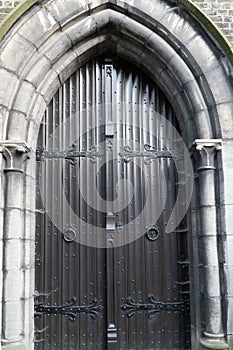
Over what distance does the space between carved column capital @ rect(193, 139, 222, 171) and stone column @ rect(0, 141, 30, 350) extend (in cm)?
180

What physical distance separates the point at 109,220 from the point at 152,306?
1.07 meters

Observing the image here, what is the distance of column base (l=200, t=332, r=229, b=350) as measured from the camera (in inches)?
152

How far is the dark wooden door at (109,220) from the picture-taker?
14.1 ft

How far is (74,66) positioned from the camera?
4578mm

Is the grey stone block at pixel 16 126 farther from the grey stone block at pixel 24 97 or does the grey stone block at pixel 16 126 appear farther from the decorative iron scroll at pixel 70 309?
the decorative iron scroll at pixel 70 309

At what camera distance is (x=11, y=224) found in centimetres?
389

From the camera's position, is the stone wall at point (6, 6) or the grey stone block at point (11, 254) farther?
the stone wall at point (6, 6)

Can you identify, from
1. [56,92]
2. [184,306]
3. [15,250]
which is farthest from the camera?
[56,92]

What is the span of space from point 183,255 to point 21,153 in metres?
2.12

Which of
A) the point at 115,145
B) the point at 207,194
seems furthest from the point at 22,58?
the point at 207,194

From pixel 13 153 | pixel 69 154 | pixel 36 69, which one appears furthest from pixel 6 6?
pixel 69 154

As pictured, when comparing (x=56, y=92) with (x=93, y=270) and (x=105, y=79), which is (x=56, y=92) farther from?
(x=93, y=270)

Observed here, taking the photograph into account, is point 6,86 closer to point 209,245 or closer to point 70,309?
point 70,309

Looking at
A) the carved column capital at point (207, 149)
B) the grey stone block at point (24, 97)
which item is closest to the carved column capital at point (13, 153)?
the grey stone block at point (24, 97)
